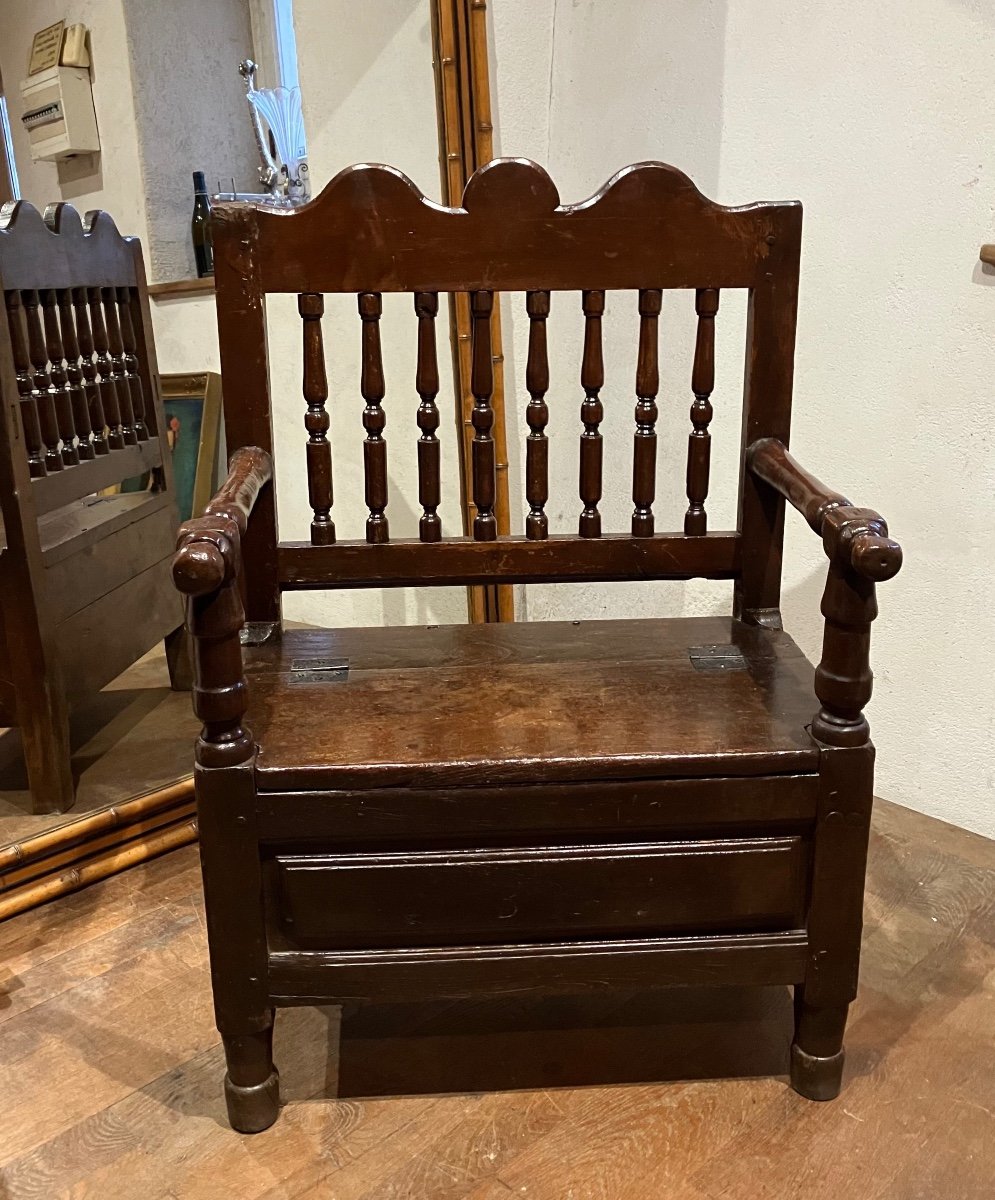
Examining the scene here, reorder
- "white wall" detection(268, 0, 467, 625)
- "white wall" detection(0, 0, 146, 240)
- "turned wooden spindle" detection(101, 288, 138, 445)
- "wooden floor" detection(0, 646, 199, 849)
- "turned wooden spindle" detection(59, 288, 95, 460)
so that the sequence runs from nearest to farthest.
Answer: "wooden floor" detection(0, 646, 199, 849), "turned wooden spindle" detection(59, 288, 95, 460), "turned wooden spindle" detection(101, 288, 138, 445), "white wall" detection(268, 0, 467, 625), "white wall" detection(0, 0, 146, 240)

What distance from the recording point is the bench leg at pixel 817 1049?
3.43ft

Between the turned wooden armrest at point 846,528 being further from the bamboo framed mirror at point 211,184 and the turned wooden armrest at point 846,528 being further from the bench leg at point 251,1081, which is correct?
the bamboo framed mirror at point 211,184

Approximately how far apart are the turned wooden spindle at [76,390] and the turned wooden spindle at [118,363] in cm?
9

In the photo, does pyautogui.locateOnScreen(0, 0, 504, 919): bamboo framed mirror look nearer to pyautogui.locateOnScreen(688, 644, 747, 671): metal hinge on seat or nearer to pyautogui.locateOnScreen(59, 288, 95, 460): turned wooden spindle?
pyautogui.locateOnScreen(59, 288, 95, 460): turned wooden spindle

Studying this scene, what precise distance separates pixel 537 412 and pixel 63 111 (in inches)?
92.4

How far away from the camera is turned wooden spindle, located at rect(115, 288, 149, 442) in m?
1.81

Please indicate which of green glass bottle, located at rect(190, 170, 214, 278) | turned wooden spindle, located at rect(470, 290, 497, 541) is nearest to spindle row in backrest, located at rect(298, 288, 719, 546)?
turned wooden spindle, located at rect(470, 290, 497, 541)

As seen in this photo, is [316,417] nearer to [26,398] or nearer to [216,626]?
[216,626]

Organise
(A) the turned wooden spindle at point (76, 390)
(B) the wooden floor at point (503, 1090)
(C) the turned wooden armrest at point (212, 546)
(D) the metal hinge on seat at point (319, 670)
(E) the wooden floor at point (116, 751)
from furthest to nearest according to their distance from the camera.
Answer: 1. (A) the turned wooden spindle at point (76, 390)
2. (E) the wooden floor at point (116, 751)
3. (D) the metal hinge on seat at point (319, 670)
4. (B) the wooden floor at point (503, 1090)
5. (C) the turned wooden armrest at point (212, 546)

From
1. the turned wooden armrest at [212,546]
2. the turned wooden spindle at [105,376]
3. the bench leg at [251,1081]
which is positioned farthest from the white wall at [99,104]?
the bench leg at [251,1081]

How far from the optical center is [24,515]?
4.61ft

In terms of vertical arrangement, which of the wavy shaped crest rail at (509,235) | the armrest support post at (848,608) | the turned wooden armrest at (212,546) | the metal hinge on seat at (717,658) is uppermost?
the wavy shaped crest rail at (509,235)

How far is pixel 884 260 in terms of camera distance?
1476mm

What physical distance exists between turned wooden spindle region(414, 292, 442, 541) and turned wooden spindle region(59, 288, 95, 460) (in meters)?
0.69
